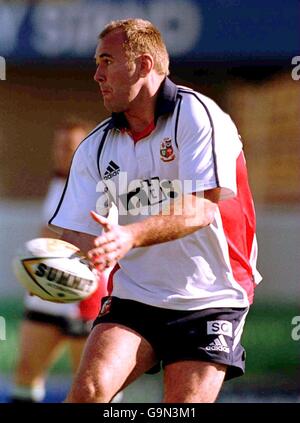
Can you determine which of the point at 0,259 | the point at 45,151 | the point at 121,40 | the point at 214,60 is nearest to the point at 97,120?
the point at 45,151

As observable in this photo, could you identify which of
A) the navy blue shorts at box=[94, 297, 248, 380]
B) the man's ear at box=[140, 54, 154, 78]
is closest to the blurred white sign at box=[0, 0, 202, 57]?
the man's ear at box=[140, 54, 154, 78]

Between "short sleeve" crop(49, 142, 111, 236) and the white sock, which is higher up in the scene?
"short sleeve" crop(49, 142, 111, 236)

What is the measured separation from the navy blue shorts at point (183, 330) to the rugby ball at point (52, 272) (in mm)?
293

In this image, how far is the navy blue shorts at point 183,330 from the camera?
4395 millimetres

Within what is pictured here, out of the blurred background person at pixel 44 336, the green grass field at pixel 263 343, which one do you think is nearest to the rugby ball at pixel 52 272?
the blurred background person at pixel 44 336

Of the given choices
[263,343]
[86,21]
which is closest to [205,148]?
[263,343]

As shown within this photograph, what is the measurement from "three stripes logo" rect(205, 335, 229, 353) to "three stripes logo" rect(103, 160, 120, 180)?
892 millimetres

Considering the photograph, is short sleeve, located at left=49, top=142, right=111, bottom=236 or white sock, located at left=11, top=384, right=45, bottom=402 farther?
white sock, located at left=11, top=384, right=45, bottom=402

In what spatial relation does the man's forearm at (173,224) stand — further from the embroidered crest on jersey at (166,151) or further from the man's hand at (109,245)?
Answer: the embroidered crest on jersey at (166,151)

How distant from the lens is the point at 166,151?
14.9 feet

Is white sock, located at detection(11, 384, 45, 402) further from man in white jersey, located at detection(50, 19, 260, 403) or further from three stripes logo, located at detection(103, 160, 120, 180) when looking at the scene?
three stripes logo, located at detection(103, 160, 120, 180)

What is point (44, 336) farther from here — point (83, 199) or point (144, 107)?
point (144, 107)

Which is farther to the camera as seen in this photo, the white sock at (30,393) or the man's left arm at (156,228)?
the white sock at (30,393)

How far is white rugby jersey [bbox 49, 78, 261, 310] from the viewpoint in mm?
4414
